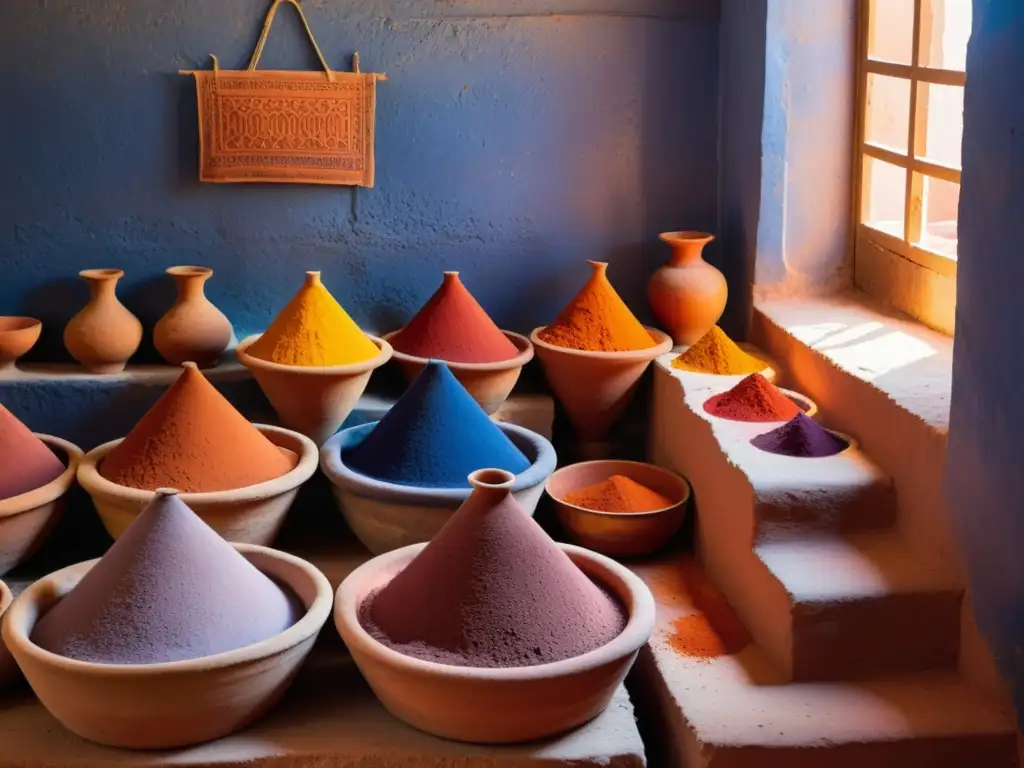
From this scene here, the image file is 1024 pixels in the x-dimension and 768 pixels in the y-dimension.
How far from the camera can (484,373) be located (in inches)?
139

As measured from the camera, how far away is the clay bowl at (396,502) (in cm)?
276

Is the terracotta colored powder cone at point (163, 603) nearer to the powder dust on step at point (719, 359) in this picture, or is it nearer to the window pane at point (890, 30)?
the powder dust on step at point (719, 359)

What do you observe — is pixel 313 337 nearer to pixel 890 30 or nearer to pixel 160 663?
pixel 160 663

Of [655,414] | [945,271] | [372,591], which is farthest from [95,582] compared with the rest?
[945,271]

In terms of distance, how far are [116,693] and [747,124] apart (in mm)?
2551

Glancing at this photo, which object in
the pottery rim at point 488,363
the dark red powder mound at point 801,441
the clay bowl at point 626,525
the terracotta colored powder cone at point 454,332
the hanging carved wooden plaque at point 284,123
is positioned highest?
the hanging carved wooden plaque at point 284,123

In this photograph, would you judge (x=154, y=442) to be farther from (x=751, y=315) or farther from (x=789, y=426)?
(x=751, y=315)

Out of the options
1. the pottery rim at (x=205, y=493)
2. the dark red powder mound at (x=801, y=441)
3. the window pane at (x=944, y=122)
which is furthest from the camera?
the window pane at (x=944, y=122)

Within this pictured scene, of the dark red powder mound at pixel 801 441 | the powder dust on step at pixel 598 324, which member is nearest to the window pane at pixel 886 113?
the powder dust on step at pixel 598 324

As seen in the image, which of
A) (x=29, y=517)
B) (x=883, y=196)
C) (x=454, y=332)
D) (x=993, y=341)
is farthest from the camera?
(x=883, y=196)

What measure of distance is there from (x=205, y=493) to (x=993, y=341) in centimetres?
165

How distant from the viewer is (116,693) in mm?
2133

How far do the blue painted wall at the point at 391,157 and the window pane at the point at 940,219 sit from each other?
756mm

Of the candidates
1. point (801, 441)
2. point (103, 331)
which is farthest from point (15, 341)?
point (801, 441)
